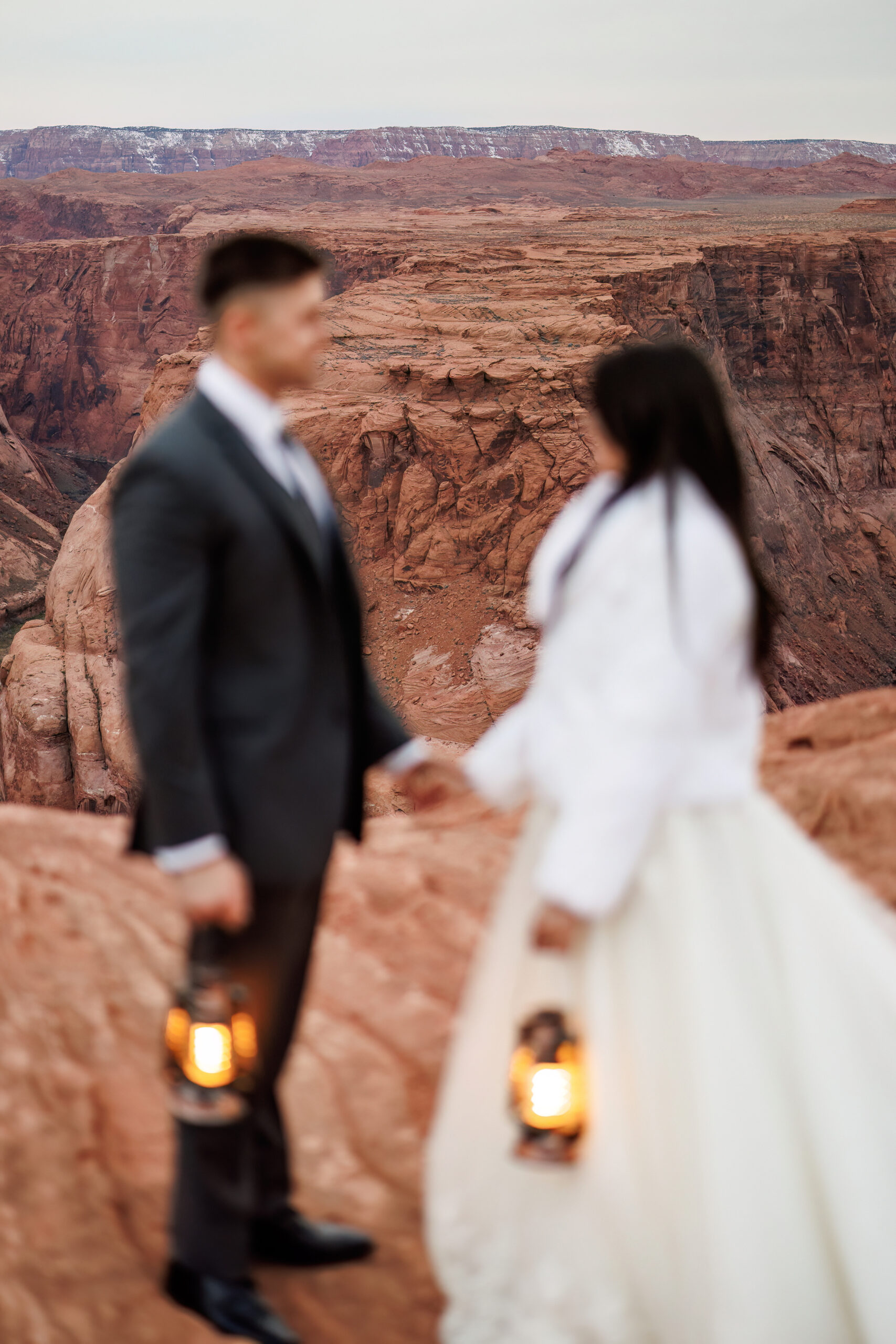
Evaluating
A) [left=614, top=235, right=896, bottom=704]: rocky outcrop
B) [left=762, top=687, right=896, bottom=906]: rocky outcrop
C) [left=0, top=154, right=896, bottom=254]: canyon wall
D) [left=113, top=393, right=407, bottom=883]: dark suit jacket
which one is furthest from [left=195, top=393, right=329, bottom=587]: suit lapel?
[left=0, top=154, right=896, bottom=254]: canyon wall

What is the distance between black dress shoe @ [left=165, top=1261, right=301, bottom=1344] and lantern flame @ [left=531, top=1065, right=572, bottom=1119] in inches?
22.3

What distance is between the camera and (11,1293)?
1.66m

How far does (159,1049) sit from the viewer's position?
2377mm

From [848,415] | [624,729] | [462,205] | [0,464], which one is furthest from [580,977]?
[462,205]

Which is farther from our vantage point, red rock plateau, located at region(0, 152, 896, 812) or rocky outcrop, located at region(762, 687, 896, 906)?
red rock plateau, located at region(0, 152, 896, 812)

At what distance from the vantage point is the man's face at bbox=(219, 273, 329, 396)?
1.45 m

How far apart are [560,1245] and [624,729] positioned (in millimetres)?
788

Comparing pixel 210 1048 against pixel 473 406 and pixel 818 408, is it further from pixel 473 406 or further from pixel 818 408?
pixel 818 408

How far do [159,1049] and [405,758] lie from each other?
40.6 inches

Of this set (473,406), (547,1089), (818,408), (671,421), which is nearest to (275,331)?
(671,421)

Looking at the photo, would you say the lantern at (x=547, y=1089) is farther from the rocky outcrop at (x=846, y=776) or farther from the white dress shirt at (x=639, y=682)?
the rocky outcrop at (x=846, y=776)

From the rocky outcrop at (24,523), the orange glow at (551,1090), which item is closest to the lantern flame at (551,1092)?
the orange glow at (551,1090)

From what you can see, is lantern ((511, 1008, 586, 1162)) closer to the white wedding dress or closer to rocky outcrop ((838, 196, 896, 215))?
the white wedding dress

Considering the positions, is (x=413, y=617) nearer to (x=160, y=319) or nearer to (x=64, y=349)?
(x=160, y=319)
